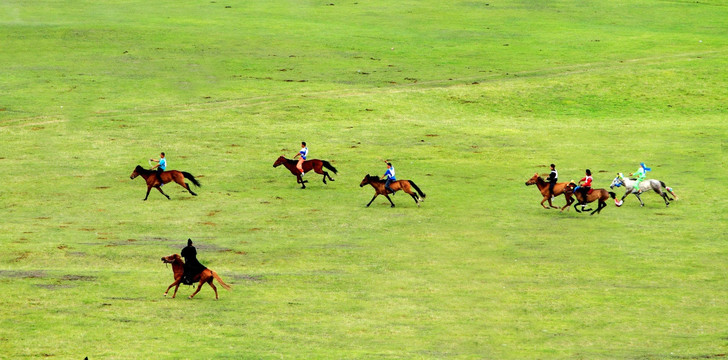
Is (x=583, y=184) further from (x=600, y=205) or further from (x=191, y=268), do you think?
(x=191, y=268)

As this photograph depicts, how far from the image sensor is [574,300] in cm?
3134

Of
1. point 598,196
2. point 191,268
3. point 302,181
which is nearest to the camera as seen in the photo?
point 191,268

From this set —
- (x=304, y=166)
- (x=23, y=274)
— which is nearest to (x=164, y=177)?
(x=304, y=166)

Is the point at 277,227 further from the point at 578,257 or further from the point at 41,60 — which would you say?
the point at 41,60

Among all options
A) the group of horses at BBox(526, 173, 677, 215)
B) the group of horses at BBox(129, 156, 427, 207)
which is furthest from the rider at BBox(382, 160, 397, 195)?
the group of horses at BBox(526, 173, 677, 215)

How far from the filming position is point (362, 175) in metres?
51.9

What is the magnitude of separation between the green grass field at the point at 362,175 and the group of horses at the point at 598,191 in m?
0.80

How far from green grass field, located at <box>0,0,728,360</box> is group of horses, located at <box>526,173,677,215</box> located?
0.80m

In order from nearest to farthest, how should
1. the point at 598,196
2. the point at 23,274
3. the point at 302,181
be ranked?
the point at 23,274 < the point at 598,196 < the point at 302,181

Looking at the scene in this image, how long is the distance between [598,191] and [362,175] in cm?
1294

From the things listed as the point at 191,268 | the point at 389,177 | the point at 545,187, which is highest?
the point at 389,177

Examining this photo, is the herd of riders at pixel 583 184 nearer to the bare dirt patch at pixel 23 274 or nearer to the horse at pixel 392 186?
the horse at pixel 392 186

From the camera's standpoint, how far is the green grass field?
2862 centimetres

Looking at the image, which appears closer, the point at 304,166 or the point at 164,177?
the point at 164,177
